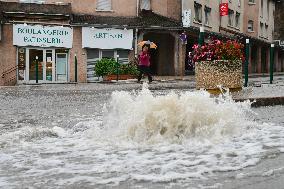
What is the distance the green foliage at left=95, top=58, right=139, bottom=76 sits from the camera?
86.4 feet

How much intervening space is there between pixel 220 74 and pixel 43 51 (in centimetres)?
1885

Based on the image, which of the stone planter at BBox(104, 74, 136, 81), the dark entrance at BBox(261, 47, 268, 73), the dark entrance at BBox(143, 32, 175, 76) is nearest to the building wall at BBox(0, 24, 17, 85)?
the stone planter at BBox(104, 74, 136, 81)

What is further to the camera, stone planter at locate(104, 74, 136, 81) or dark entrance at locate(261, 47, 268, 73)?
dark entrance at locate(261, 47, 268, 73)

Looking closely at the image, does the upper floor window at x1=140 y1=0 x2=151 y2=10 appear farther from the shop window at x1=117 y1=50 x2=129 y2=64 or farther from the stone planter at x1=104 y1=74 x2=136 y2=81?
the stone planter at x1=104 y1=74 x2=136 y2=81

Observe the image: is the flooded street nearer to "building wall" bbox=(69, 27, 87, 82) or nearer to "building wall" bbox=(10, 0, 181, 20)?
"building wall" bbox=(69, 27, 87, 82)

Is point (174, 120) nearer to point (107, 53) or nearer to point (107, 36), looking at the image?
point (107, 36)

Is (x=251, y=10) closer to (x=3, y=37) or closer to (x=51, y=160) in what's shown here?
(x=3, y=37)

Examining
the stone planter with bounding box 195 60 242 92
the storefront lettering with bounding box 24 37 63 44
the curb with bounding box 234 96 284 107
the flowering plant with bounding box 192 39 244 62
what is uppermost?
the storefront lettering with bounding box 24 37 63 44

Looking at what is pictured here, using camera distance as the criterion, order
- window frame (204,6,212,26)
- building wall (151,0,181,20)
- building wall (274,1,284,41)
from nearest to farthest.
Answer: building wall (151,0,181,20) → window frame (204,6,212,26) → building wall (274,1,284,41)

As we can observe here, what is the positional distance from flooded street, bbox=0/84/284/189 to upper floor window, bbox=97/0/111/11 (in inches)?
906

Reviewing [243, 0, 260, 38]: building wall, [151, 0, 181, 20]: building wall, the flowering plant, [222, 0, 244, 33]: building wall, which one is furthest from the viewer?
[243, 0, 260, 38]: building wall

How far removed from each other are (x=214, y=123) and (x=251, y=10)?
136 feet

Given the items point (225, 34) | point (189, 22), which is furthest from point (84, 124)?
point (225, 34)

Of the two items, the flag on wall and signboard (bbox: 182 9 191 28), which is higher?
the flag on wall
